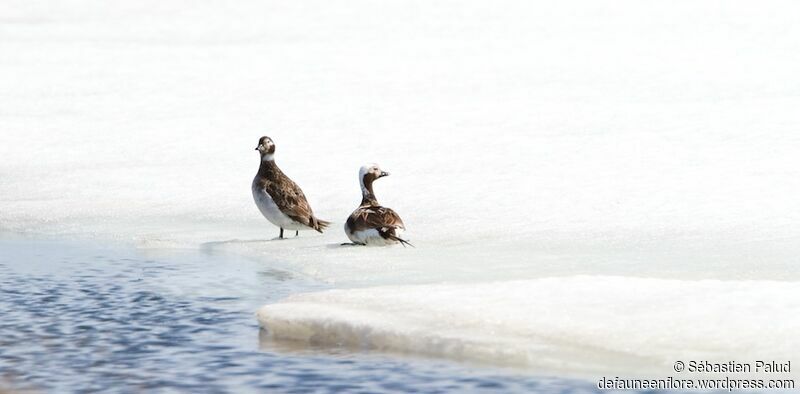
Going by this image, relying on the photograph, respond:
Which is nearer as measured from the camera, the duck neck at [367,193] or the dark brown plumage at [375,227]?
the dark brown plumage at [375,227]

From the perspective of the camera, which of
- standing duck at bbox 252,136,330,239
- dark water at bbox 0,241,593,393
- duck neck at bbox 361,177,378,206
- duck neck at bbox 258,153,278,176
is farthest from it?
duck neck at bbox 258,153,278,176

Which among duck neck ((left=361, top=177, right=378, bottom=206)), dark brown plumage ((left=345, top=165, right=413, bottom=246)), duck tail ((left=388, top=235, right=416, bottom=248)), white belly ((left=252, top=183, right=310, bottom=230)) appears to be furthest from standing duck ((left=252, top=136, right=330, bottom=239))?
duck tail ((left=388, top=235, right=416, bottom=248))

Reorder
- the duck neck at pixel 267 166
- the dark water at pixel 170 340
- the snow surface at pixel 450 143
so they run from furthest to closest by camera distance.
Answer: the duck neck at pixel 267 166 → the snow surface at pixel 450 143 → the dark water at pixel 170 340

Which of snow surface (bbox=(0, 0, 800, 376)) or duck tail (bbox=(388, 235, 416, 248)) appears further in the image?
duck tail (bbox=(388, 235, 416, 248))

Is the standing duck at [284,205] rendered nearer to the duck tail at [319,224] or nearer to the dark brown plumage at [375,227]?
the duck tail at [319,224]

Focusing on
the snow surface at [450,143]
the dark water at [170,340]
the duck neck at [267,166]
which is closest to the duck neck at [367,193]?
the snow surface at [450,143]

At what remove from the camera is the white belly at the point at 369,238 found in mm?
9773

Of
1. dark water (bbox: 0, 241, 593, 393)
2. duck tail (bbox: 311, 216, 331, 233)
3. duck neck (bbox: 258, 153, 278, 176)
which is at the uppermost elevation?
duck neck (bbox: 258, 153, 278, 176)

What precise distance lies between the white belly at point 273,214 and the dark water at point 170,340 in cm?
92

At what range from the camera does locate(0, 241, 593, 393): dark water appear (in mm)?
6059

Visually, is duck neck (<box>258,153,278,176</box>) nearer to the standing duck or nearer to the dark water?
the standing duck

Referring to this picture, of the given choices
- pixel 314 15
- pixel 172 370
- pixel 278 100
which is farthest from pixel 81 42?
pixel 172 370

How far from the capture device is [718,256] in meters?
8.98

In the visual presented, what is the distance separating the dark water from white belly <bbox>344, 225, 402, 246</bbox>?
2.63ft
